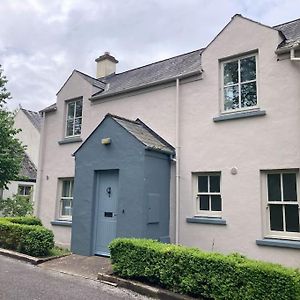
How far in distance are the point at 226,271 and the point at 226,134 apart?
4.26 meters

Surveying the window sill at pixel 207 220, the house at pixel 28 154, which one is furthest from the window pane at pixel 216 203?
the house at pixel 28 154

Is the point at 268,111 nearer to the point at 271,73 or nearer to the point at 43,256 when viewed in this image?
the point at 271,73

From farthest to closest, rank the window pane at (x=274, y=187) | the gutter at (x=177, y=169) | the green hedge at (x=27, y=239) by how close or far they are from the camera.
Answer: the green hedge at (x=27, y=239) → the gutter at (x=177, y=169) → the window pane at (x=274, y=187)

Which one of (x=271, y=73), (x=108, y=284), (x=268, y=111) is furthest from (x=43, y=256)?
(x=271, y=73)

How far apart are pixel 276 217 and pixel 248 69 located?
164 inches

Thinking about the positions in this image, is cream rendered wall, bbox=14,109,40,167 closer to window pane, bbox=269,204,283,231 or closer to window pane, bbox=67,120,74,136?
window pane, bbox=67,120,74,136

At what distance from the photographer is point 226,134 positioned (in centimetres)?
945

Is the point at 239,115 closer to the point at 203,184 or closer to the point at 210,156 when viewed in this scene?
the point at 210,156

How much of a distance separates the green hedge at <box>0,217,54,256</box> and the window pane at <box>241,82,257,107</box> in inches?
281

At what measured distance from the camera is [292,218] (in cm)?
823

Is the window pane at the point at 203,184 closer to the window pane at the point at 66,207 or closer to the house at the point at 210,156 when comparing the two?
the house at the point at 210,156

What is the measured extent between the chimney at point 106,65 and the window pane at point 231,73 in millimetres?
7835

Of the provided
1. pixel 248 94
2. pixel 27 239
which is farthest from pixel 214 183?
pixel 27 239

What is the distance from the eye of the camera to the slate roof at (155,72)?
447 inches
